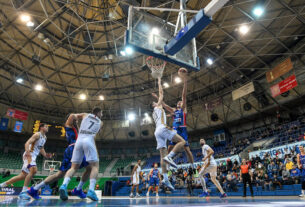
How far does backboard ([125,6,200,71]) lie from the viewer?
711cm

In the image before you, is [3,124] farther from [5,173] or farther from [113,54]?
[113,54]

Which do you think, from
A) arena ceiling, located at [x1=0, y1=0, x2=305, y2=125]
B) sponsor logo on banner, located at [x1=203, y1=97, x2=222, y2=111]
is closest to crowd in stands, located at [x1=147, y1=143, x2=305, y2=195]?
arena ceiling, located at [x1=0, y1=0, x2=305, y2=125]

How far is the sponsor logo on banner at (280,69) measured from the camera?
55.5ft

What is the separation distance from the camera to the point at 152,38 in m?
7.52

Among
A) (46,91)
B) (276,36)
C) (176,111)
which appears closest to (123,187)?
(46,91)

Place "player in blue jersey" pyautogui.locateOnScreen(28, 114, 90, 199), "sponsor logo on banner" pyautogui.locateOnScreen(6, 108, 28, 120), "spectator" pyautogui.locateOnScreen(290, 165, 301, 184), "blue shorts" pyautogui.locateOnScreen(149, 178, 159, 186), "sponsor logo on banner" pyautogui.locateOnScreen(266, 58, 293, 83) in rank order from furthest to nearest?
"sponsor logo on banner" pyautogui.locateOnScreen(6, 108, 28, 120) < "sponsor logo on banner" pyautogui.locateOnScreen(266, 58, 293, 83) < "blue shorts" pyautogui.locateOnScreen(149, 178, 159, 186) < "spectator" pyautogui.locateOnScreen(290, 165, 301, 184) < "player in blue jersey" pyautogui.locateOnScreen(28, 114, 90, 199)

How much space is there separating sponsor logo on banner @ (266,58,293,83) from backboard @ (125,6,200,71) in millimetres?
12841

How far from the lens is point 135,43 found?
7000 mm

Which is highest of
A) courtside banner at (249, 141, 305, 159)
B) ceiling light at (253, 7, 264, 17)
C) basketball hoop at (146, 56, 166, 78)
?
ceiling light at (253, 7, 264, 17)

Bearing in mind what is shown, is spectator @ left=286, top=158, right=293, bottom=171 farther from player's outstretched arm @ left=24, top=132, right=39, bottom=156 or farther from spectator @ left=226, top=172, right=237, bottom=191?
player's outstretched arm @ left=24, top=132, right=39, bottom=156

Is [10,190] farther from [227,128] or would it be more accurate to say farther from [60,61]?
[227,128]

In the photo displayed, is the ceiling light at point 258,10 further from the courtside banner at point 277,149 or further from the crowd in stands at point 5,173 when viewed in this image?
the crowd in stands at point 5,173

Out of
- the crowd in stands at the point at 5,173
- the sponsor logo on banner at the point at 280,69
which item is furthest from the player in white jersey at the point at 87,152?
the crowd in stands at the point at 5,173

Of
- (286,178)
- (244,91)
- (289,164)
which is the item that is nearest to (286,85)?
(244,91)
